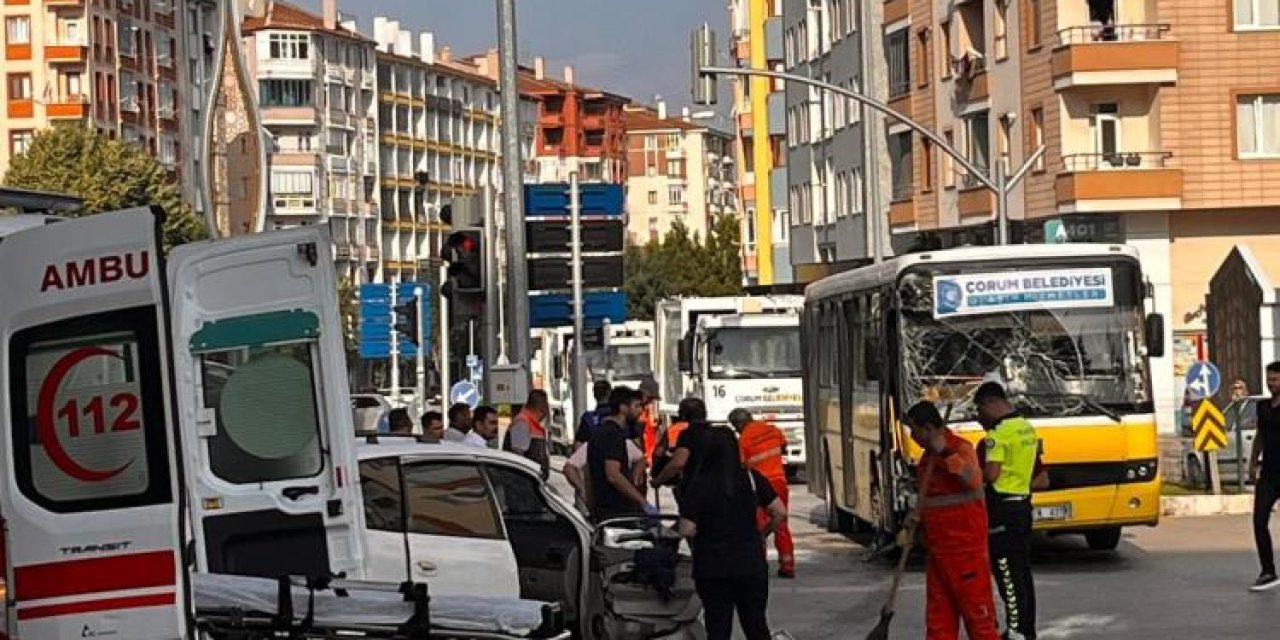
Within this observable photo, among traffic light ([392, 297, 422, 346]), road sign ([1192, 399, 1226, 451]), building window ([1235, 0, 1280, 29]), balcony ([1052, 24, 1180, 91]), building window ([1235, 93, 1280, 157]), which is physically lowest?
road sign ([1192, 399, 1226, 451])

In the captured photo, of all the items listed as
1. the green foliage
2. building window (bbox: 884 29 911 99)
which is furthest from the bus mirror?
the green foliage

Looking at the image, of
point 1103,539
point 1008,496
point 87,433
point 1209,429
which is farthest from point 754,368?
point 87,433

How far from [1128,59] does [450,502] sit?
131 feet

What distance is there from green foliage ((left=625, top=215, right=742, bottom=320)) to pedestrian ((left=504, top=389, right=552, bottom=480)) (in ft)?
324

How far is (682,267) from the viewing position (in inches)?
5640

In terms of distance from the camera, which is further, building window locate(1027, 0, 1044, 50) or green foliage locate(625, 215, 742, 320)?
green foliage locate(625, 215, 742, 320)

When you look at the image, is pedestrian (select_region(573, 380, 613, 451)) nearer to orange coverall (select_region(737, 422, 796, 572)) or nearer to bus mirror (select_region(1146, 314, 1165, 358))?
orange coverall (select_region(737, 422, 796, 572))

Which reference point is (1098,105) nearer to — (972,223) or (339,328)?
(972,223)

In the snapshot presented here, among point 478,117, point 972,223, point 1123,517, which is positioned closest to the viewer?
point 1123,517

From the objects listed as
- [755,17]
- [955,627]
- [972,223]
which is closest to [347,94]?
[755,17]

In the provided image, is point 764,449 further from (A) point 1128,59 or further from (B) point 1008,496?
(A) point 1128,59

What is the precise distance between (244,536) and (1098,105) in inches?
1687

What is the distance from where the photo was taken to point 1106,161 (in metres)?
54.7

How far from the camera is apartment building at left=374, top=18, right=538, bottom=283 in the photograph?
163 m
